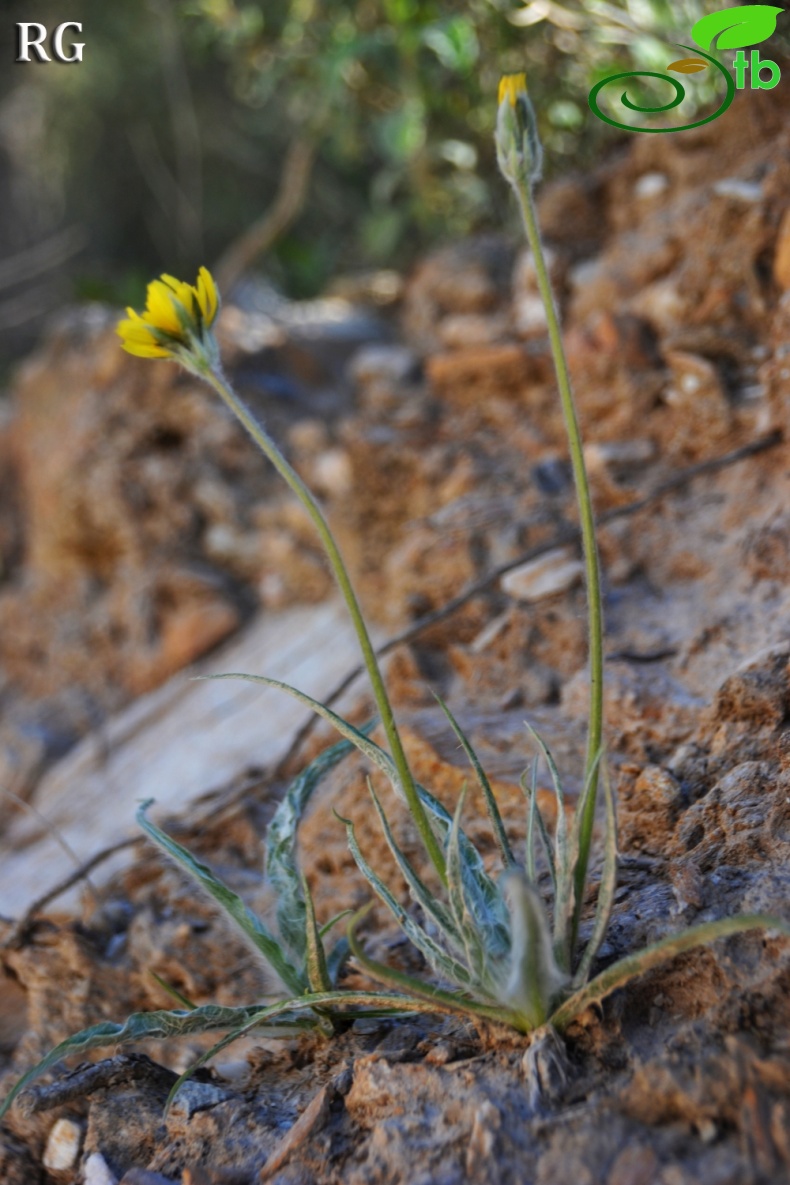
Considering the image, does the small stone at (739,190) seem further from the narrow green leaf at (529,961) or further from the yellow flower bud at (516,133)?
the narrow green leaf at (529,961)

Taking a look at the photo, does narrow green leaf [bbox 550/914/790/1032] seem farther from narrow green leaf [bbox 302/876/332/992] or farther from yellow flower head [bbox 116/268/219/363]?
yellow flower head [bbox 116/268/219/363]

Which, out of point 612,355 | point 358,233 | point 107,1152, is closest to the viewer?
point 107,1152

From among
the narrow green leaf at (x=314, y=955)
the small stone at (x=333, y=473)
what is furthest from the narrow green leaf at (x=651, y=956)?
the small stone at (x=333, y=473)

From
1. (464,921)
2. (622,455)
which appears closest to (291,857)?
(464,921)

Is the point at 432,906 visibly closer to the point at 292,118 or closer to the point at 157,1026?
the point at 157,1026

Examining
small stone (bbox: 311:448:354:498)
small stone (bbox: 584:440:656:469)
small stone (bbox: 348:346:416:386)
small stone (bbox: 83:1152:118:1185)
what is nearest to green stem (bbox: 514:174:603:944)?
small stone (bbox: 83:1152:118:1185)

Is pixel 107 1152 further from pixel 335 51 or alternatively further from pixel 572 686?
pixel 335 51

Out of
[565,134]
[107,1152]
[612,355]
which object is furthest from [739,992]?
[565,134]
